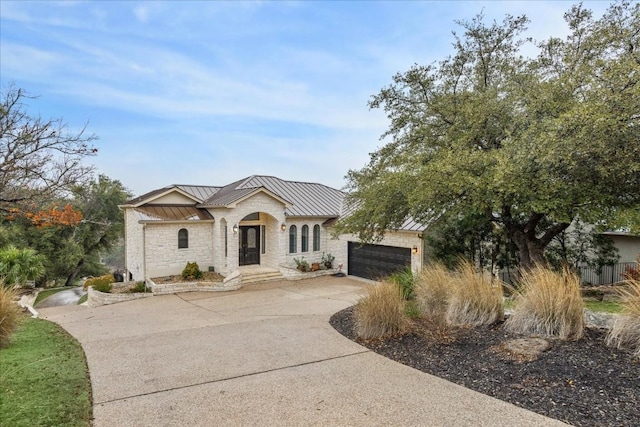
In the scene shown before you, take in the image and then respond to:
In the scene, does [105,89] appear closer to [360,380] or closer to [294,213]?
[294,213]

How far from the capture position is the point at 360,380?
5.32 m

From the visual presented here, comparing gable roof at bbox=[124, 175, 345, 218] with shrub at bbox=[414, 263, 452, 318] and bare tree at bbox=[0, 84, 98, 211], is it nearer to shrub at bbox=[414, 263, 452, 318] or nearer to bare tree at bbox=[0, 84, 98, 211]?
bare tree at bbox=[0, 84, 98, 211]

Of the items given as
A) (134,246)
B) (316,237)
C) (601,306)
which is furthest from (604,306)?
(134,246)

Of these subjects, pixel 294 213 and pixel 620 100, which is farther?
pixel 294 213

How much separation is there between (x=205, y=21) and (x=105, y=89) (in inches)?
228

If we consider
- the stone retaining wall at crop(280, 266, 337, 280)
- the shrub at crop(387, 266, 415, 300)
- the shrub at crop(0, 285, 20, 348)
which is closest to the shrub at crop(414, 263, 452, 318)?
the shrub at crop(387, 266, 415, 300)

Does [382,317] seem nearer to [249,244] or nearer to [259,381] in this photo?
[259,381]

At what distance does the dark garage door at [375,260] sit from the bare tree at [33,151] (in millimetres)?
11281

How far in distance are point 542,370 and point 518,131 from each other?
21.1ft

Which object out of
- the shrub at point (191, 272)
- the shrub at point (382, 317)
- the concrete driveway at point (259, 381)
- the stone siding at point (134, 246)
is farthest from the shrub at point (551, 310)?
the stone siding at point (134, 246)

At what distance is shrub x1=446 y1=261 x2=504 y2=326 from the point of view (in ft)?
23.8

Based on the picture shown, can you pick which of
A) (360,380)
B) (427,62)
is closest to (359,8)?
(427,62)

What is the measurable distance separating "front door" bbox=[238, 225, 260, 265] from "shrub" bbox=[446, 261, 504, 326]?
1328cm

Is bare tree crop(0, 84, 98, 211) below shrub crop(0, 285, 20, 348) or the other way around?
the other way around
